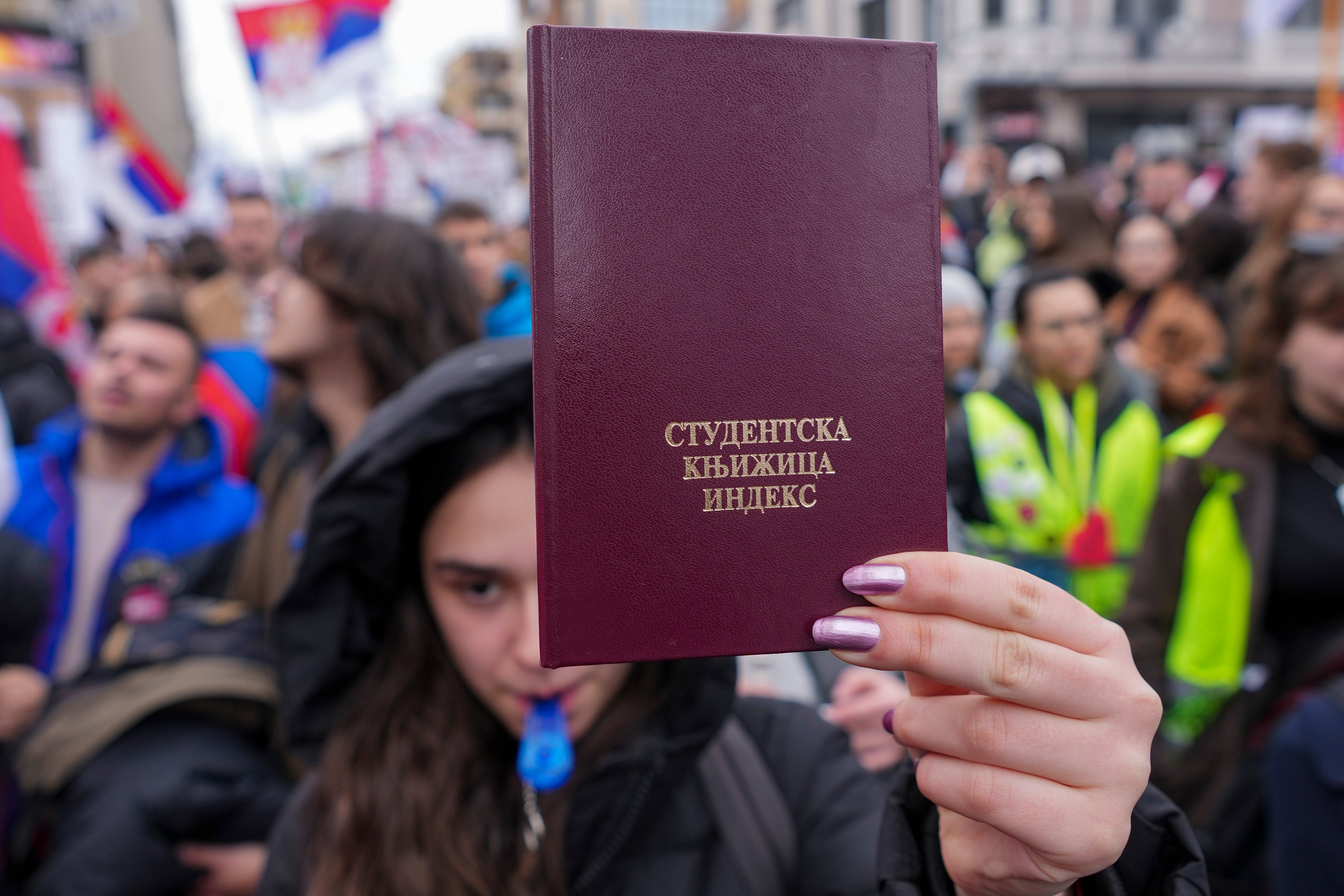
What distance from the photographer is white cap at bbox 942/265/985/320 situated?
4.12 m

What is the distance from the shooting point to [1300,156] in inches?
213

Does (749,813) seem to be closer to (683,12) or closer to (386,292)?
(386,292)

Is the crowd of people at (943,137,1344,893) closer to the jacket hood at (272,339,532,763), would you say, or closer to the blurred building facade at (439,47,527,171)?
the jacket hood at (272,339,532,763)

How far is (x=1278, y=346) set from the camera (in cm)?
259

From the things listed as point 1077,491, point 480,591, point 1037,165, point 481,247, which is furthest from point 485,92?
point 480,591

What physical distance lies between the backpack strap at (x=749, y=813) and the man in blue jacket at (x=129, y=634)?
42.0 inches

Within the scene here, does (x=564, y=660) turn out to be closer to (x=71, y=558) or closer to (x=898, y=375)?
(x=898, y=375)

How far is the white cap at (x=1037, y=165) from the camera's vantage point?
22.4 ft

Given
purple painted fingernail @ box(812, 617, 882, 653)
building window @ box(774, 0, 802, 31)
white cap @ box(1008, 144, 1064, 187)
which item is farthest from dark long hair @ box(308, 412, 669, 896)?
building window @ box(774, 0, 802, 31)

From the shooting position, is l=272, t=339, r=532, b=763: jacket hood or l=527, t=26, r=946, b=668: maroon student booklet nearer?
l=527, t=26, r=946, b=668: maroon student booklet

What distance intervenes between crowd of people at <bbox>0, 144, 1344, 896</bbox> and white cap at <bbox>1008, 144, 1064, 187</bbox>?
278 centimetres

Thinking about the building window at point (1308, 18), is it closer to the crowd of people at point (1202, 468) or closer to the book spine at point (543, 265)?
the crowd of people at point (1202, 468)

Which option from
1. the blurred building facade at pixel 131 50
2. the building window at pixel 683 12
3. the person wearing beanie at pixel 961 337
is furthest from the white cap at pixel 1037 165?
the building window at pixel 683 12

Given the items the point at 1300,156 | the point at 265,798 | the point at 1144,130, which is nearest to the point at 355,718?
the point at 265,798
